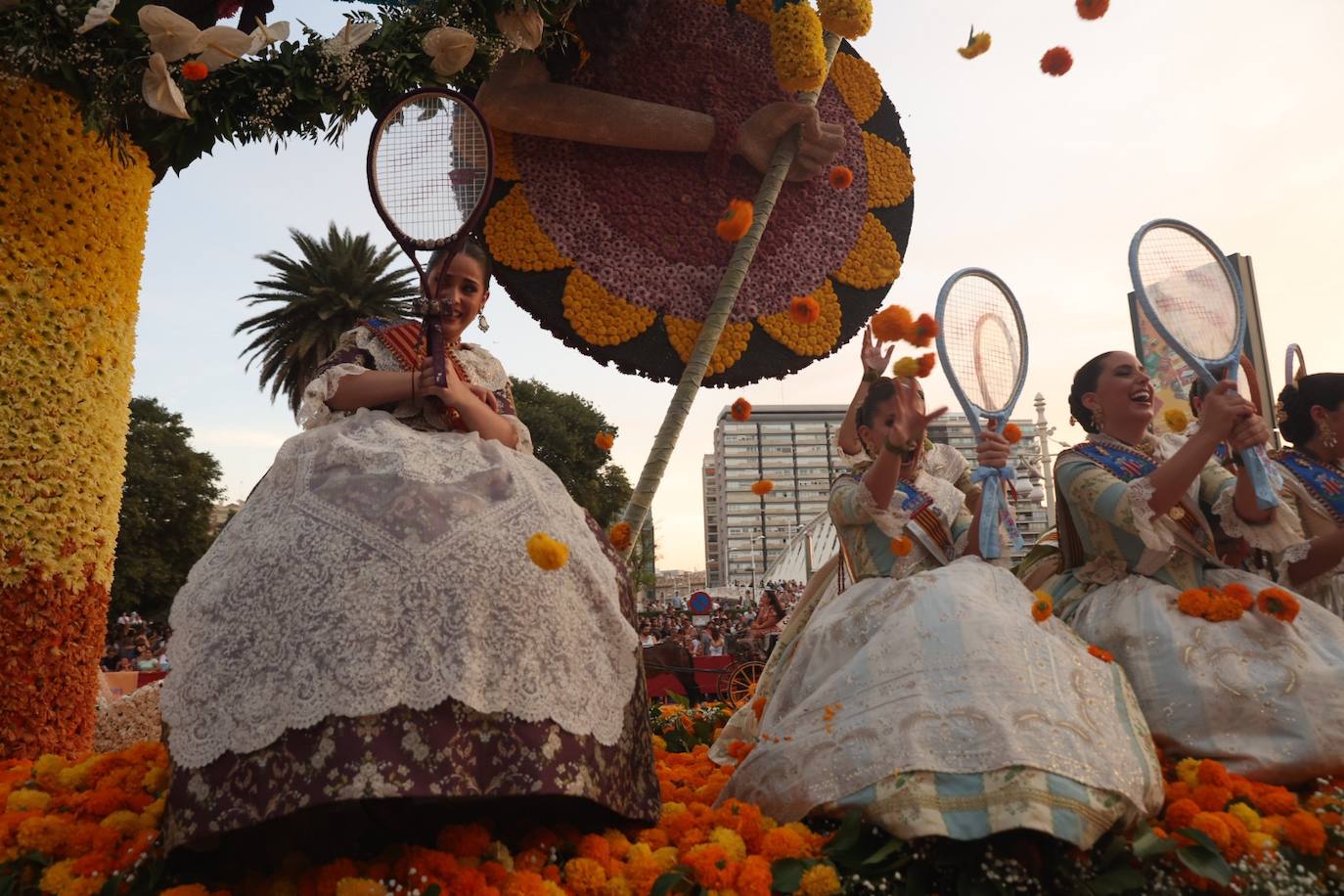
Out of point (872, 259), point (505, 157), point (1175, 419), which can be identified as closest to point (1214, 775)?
point (1175, 419)

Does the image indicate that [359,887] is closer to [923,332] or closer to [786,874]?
[786,874]

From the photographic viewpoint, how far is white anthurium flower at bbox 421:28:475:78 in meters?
4.17

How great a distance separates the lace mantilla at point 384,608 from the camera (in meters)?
2.12

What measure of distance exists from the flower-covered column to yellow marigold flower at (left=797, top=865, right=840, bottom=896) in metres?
3.72

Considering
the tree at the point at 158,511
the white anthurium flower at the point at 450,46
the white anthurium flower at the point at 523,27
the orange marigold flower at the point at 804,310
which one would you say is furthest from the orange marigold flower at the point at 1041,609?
the tree at the point at 158,511

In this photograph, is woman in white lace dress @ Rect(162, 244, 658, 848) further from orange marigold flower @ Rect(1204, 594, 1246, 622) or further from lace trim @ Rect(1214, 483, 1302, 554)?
lace trim @ Rect(1214, 483, 1302, 554)

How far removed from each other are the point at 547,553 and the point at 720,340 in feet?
6.89

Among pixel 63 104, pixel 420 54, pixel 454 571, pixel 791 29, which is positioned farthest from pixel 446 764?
pixel 63 104

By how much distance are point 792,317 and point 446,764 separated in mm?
2806

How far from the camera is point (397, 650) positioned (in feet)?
7.06

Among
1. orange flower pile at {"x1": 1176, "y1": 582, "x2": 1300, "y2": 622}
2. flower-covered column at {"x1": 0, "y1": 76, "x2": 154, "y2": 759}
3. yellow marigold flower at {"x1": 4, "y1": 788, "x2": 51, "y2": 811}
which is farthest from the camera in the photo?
flower-covered column at {"x1": 0, "y1": 76, "x2": 154, "y2": 759}

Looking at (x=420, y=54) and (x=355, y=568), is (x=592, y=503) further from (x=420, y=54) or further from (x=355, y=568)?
(x=355, y=568)

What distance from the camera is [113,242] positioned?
183 inches

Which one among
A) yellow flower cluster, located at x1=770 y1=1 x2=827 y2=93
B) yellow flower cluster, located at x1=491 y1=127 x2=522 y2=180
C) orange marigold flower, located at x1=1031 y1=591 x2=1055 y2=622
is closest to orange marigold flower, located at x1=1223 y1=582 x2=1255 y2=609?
orange marigold flower, located at x1=1031 y1=591 x2=1055 y2=622
